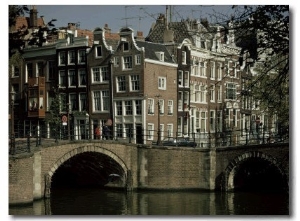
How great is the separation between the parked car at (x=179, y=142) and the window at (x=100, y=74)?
188 cm

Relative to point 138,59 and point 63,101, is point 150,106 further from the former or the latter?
point 63,101

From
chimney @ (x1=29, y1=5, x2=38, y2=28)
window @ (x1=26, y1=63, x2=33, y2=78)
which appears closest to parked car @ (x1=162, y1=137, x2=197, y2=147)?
window @ (x1=26, y1=63, x2=33, y2=78)

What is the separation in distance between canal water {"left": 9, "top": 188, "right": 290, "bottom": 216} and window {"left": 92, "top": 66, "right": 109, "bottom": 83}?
2546 millimetres

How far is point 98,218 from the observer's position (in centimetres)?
981

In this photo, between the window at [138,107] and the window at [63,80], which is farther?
the window at [63,80]

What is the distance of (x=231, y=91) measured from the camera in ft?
34.6

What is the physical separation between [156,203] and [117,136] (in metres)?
1.59

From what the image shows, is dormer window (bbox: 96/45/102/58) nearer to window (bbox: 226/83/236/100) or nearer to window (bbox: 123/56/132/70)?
window (bbox: 123/56/132/70)

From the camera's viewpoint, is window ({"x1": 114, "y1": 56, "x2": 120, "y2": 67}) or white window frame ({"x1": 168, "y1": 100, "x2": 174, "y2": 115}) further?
window ({"x1": 114, "y1": 56, "x2": 120, "y2": 67})

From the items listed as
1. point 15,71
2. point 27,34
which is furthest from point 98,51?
point 27,34

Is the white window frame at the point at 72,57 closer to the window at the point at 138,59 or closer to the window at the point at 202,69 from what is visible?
the window at the point at 138,59

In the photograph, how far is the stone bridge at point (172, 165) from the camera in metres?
15.0

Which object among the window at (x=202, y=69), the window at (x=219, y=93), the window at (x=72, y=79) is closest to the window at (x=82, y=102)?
the window at (x=72, y=79)

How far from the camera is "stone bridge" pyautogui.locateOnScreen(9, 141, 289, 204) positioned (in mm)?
15000
